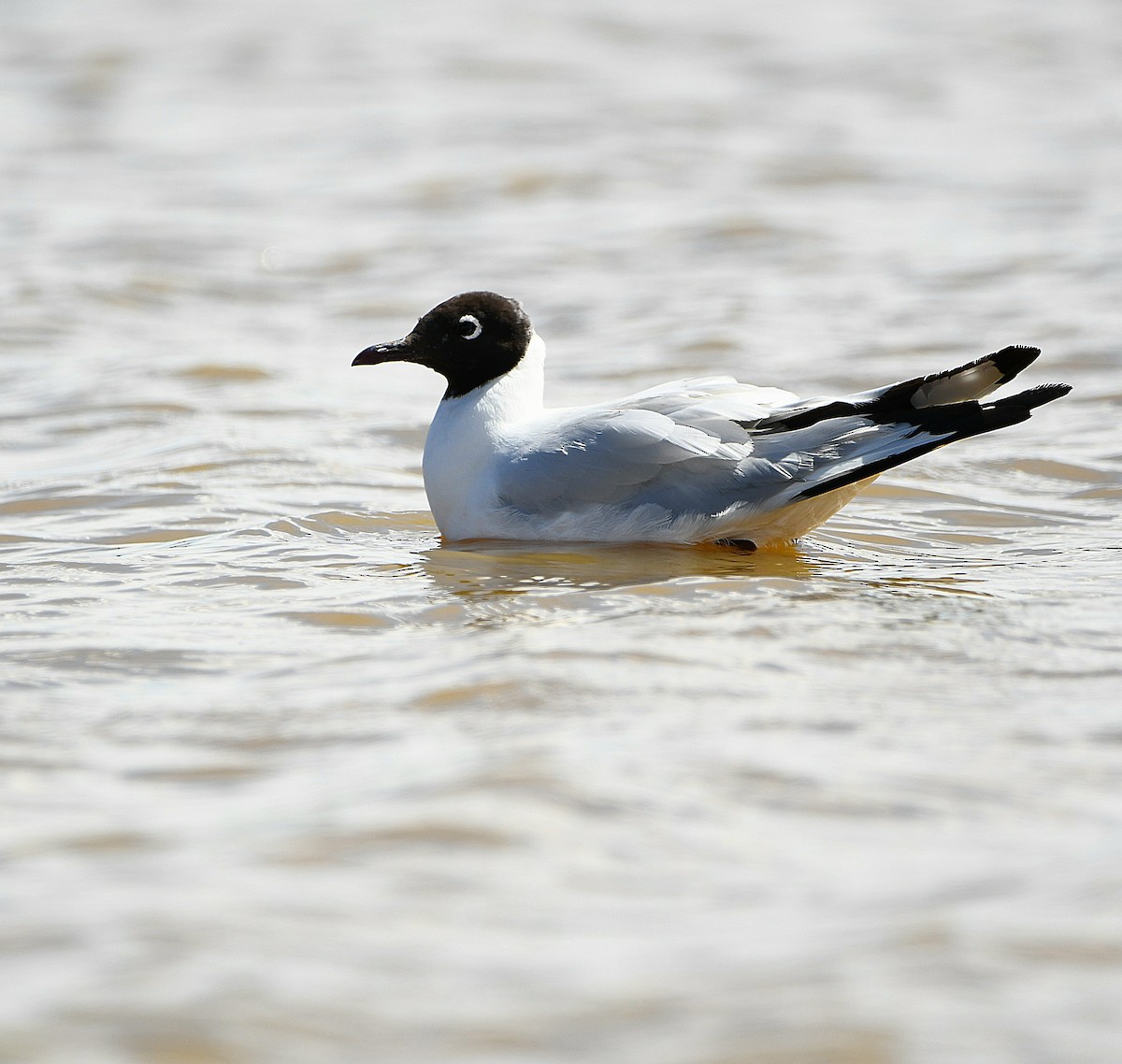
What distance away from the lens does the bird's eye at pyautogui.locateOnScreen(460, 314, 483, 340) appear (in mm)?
6724

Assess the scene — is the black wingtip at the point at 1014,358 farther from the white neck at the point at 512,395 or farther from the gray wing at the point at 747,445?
the white neck at the point at 512,395

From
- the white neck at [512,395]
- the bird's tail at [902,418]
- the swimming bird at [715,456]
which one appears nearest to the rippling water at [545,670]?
the swimming bird at [715,456]

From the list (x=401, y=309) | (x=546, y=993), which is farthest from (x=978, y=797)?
(x=401, y=309)

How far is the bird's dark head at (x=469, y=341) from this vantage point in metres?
6.71

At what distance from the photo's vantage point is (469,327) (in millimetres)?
6738

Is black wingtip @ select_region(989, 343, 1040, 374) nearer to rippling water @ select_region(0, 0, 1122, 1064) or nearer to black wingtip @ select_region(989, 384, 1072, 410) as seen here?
black wingtip @ select_region(989, 384, 1072, 410)

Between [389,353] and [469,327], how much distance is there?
33 cm

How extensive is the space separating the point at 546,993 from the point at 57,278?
9.55 meters

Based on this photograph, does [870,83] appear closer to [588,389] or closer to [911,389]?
[588,389]

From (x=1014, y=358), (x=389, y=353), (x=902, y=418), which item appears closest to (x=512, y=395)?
(x=389, y=353)

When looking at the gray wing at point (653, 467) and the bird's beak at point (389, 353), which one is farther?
the bird's beak at point (389, 353)

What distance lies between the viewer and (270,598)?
5711mm

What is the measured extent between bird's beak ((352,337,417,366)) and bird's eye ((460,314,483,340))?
0.21 metres

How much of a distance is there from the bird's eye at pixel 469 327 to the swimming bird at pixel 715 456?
539mm
